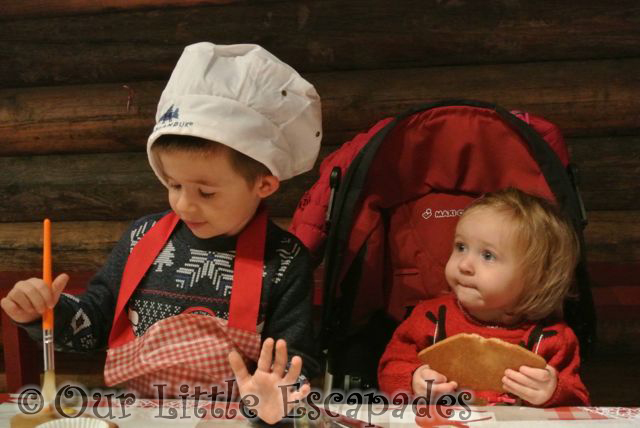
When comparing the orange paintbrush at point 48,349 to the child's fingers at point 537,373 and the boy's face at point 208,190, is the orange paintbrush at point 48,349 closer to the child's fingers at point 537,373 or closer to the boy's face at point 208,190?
the boy's face at point 208,190

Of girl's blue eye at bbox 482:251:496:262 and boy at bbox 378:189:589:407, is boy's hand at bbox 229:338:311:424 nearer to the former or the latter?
boy at bbox 378:189:589:407

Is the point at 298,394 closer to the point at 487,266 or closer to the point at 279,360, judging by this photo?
the point at 279,360

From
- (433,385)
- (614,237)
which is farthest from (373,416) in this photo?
(614,237)

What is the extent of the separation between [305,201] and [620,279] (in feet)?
A: 2.86

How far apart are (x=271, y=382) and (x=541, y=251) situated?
0.67 meters

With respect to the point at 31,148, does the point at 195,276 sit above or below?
below

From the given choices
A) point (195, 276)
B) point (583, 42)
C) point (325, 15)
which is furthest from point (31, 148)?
point (583, 42)

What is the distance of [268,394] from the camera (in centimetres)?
90

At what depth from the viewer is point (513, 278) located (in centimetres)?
127

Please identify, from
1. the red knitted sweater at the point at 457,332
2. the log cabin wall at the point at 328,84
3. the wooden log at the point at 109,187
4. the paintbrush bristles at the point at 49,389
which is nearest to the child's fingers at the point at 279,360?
the paintbrush bristles at the point at 49,389

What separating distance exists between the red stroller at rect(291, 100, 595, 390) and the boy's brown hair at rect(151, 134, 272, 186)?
0.30 metres

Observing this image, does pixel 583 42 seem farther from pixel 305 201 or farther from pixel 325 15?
pixel 305 201

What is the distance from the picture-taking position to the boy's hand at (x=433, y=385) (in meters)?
1.17

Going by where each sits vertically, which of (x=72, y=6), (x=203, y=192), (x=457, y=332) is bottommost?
(x=457, y=332)
